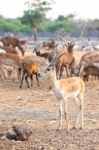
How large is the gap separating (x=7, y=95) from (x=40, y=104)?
6.67 feet

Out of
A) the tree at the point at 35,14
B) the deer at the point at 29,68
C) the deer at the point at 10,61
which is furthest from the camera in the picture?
the tree at the point at 35,14

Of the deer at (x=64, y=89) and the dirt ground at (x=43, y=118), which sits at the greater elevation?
the deer at (x=64, y=89)

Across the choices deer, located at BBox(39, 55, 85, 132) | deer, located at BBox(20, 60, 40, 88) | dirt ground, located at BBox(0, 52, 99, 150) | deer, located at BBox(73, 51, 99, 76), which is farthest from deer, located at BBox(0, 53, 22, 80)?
deer, located at BBox(39, 55, 85, 132)

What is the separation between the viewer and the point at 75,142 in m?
9.88

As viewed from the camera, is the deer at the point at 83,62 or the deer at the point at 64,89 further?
the deer at the point at 83,62

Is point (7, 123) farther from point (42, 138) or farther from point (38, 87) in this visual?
point (38, 87)

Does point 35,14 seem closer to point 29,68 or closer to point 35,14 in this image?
point 35,14

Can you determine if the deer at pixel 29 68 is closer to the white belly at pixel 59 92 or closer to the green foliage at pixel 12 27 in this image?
the white belly at pixel 59 92

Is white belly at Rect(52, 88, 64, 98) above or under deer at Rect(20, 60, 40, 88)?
above

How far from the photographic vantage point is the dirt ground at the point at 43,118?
9703 mm

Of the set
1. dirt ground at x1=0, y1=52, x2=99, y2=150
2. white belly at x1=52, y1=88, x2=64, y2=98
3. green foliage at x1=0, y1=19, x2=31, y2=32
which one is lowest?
green foliage at x1=0, y1=19, x2=31, y2=32

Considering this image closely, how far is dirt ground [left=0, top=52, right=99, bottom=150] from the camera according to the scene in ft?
31.8

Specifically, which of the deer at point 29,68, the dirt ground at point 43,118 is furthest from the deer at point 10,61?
the dirt ground at point 43,118

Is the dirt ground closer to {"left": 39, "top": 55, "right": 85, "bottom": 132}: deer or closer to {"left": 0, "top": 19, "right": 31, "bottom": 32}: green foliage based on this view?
{"left": 39, "top": 55, "right": 85, "bottom": 132}: deer
